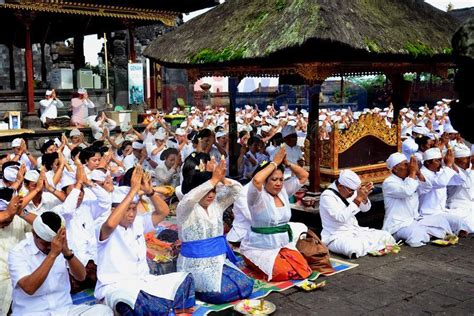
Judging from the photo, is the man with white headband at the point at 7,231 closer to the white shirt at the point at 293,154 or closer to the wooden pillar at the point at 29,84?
the white shirt at the point at 293,154

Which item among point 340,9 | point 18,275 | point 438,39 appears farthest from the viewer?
point 438,39

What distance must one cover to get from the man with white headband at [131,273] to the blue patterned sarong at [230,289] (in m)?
0.37

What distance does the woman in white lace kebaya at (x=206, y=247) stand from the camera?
576 cm

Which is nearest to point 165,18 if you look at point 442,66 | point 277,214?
point 442,66

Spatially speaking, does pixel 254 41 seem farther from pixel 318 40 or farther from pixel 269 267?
pixel 269 267

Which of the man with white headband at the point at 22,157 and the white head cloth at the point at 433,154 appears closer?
the white head cloth at the point at 433,154

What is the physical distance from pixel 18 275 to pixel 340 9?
19.2 ft

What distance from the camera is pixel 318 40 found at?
24.4 ft

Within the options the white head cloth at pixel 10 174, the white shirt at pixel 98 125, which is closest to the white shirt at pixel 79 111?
the white shirt at pixel 98 125

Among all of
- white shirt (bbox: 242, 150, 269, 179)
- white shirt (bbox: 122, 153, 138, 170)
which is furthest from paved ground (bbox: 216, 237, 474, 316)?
white shirt (bbox: 122, 153, 138, 170)

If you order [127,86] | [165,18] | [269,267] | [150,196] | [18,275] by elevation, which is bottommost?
[269,267]

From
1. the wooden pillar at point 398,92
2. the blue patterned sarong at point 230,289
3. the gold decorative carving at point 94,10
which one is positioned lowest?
the blue patterned sarong at point 230,289

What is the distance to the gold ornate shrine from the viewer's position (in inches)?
374

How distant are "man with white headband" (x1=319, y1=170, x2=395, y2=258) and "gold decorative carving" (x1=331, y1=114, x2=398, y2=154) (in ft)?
7.12
